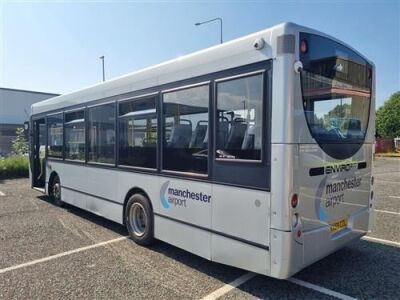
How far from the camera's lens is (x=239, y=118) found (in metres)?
3.88

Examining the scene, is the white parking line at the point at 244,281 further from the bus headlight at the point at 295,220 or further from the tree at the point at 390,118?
the tree at the point at 390,118

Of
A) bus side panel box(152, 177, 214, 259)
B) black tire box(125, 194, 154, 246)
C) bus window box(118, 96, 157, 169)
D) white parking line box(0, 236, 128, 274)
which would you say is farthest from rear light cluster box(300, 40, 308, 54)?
white parking line box(0, 236, 128, 274)

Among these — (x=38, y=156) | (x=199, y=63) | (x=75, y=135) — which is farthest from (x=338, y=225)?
(x=38, y=156)

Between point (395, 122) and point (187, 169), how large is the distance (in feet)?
201

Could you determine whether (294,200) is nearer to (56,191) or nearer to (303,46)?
(303,46)

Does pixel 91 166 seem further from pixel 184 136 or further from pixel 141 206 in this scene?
pixel 184 136

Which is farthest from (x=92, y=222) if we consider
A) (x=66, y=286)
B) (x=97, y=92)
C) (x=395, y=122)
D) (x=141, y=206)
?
(x=395, y=122)

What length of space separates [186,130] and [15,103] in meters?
51.8

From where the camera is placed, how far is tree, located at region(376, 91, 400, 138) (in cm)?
5656

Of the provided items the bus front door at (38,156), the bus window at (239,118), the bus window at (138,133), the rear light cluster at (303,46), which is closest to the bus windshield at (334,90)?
the rear light cluster at (303,46)

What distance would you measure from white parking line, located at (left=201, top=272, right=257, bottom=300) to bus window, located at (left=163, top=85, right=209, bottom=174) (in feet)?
4.53

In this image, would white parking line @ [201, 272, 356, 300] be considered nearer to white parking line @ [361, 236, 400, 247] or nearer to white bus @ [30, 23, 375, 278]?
white bus @ [30, 23, 375, 278]

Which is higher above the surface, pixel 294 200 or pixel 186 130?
pixel 186 130

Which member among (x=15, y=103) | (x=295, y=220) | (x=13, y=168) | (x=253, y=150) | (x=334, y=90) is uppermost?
(x=15, y=103)
